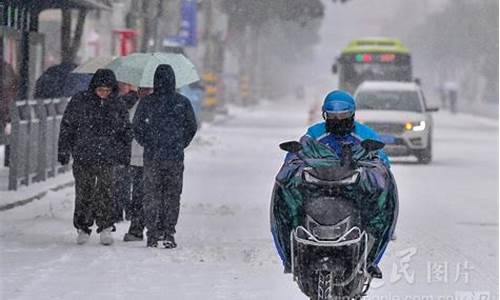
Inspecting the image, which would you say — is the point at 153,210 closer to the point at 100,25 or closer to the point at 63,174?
the point at 63,174

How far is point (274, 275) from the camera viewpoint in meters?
11.9

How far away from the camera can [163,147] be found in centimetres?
1337

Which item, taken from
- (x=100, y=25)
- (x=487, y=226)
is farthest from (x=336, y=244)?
(x=100, y=25)

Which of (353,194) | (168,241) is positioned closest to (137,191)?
(168,241)

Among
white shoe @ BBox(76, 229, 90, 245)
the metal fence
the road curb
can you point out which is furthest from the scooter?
the metal fence

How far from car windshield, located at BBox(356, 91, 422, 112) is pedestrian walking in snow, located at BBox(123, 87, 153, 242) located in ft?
54.1

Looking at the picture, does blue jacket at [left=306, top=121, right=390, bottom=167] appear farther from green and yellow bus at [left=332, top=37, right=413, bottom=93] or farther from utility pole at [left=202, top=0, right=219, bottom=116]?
utility pole at [left=202, top=0, right=219, bottom=116]

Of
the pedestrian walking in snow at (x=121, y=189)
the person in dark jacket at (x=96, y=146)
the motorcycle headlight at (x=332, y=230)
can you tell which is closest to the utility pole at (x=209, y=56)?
the pedestrian walking in snow at (x=121, y=189)

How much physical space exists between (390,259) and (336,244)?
4.77m

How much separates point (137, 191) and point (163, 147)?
3.43 ft

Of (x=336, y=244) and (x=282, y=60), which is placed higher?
(x=336, y=244)

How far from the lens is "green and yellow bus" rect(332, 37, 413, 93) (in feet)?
167

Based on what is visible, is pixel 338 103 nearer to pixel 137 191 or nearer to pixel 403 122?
pixel 137 191

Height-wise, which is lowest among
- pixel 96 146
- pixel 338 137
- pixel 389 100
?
pixel 389 100
